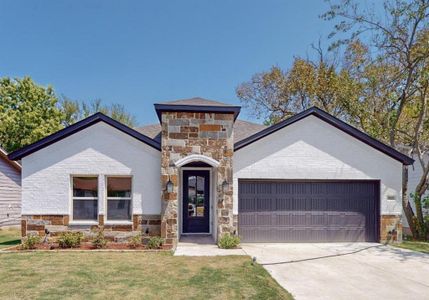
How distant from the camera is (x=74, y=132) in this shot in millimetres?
10469

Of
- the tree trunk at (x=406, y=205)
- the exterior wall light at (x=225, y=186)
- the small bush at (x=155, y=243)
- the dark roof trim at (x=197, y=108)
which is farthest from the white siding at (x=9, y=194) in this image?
the tree trunk at (x=406, y=205)

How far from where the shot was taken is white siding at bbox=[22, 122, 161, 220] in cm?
1028

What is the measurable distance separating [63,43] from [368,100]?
58.5 ft

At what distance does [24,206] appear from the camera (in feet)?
33.3

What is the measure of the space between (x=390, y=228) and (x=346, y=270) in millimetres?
5100

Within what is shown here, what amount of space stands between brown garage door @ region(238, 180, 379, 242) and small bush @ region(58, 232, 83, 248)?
549 cm

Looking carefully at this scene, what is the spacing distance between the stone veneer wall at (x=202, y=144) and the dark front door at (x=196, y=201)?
2.37 metres

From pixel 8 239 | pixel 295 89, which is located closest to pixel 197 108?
pixel 8 239

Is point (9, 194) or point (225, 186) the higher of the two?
point (225, 186)

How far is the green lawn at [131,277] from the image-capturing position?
18.4 feet

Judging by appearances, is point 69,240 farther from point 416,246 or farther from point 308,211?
point 416,246

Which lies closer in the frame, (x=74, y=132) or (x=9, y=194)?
(x=74, y=132)

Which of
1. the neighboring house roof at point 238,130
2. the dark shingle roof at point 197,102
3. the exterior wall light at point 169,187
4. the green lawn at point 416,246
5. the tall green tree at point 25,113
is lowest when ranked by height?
the green lawn at point 416,246

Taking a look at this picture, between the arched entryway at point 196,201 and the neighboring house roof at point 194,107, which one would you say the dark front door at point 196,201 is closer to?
the arched entryway at point 196,201
